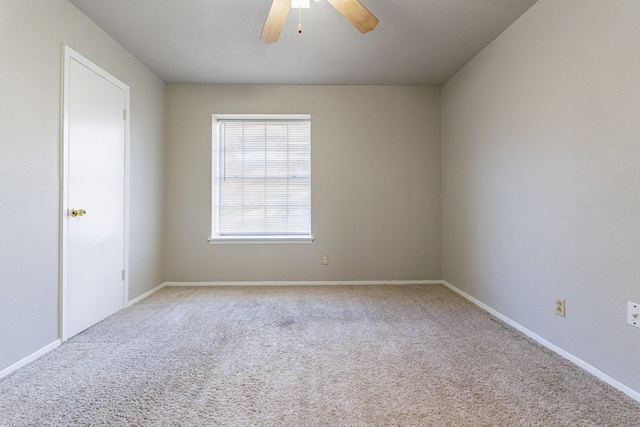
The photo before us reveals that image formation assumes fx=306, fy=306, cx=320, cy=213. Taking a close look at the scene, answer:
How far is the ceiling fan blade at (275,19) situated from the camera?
195cm

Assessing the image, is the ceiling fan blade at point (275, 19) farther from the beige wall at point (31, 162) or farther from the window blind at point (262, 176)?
the window blind at point (262, 176)

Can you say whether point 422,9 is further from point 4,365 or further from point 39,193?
point 4,365

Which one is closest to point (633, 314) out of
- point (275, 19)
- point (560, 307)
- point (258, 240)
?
point (560, 307)

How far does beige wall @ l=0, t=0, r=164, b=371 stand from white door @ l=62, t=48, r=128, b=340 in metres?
0.10

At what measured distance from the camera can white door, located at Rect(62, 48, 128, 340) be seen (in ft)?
7.30

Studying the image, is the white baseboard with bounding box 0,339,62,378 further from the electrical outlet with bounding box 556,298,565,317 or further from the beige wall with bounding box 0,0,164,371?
the electrical outlet with bounding box 556,298,565,317

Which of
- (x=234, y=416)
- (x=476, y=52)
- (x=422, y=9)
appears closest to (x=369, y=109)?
(x=476, y=52)

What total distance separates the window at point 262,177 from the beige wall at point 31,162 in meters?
1.60

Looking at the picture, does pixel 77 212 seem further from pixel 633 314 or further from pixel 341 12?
pixel 633 314

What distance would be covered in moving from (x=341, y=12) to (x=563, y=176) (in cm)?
180

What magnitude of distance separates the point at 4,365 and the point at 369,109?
12.5 ft

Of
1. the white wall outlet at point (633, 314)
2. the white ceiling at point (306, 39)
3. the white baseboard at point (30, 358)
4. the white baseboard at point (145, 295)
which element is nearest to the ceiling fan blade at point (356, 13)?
the white ceiling at point (306, 39)

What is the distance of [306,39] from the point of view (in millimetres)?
2703

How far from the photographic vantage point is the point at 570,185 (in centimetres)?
193
